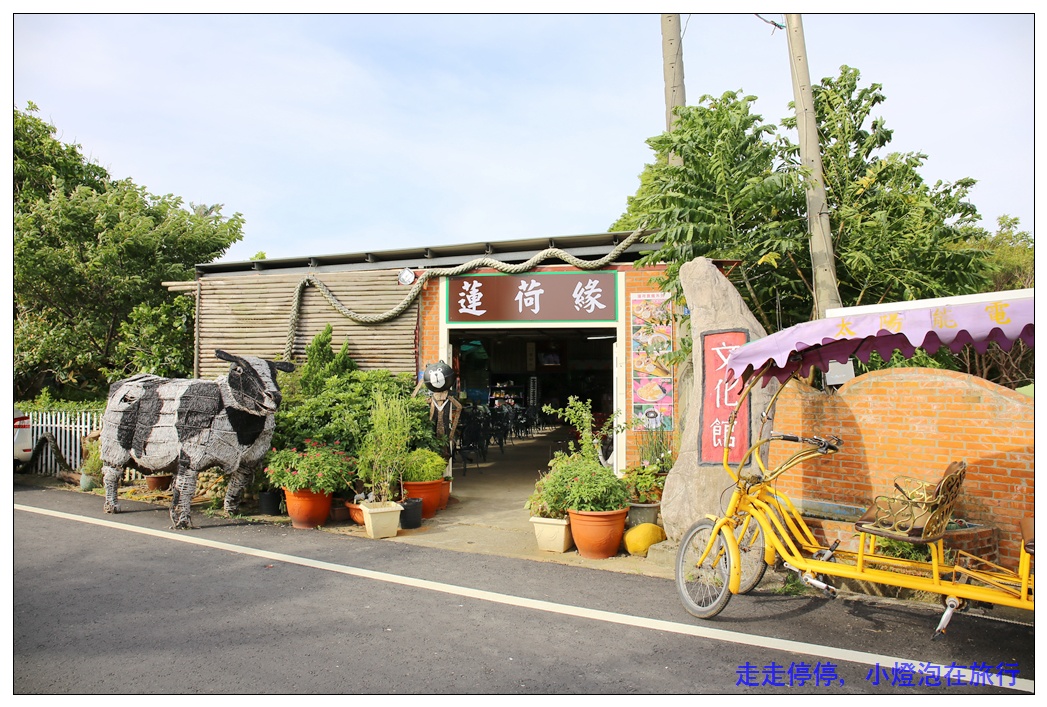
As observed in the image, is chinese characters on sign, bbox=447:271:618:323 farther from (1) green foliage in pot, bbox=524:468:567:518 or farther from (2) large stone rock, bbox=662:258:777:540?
(1) green foliage in pot, bbox=524:468:567:518

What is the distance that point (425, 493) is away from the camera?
329 inches

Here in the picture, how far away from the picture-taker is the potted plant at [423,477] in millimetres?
8281

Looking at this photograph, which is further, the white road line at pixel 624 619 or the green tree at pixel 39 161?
the green tree at pixel 39 161

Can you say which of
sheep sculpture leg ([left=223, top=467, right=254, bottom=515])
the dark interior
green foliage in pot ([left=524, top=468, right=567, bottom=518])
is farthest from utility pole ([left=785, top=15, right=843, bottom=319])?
the dark interior

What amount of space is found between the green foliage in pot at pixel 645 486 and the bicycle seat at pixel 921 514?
9.34 feet

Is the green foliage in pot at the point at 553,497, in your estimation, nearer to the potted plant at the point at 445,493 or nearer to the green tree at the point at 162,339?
the potted plant at the point at 445,493

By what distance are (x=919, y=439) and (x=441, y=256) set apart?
7.01m

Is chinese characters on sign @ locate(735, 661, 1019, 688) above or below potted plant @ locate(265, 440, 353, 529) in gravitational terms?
below

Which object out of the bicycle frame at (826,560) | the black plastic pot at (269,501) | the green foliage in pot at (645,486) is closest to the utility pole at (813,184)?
the green foliage in pot at (645,486)

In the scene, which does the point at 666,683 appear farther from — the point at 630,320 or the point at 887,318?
→ the point at 630,320

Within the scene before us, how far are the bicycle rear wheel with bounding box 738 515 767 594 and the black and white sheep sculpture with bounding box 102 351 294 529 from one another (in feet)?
16.6

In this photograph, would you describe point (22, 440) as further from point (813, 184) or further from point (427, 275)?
point (813, 184)

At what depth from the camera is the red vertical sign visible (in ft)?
19.3

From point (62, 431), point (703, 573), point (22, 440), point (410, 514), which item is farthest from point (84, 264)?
point (703, 573)
